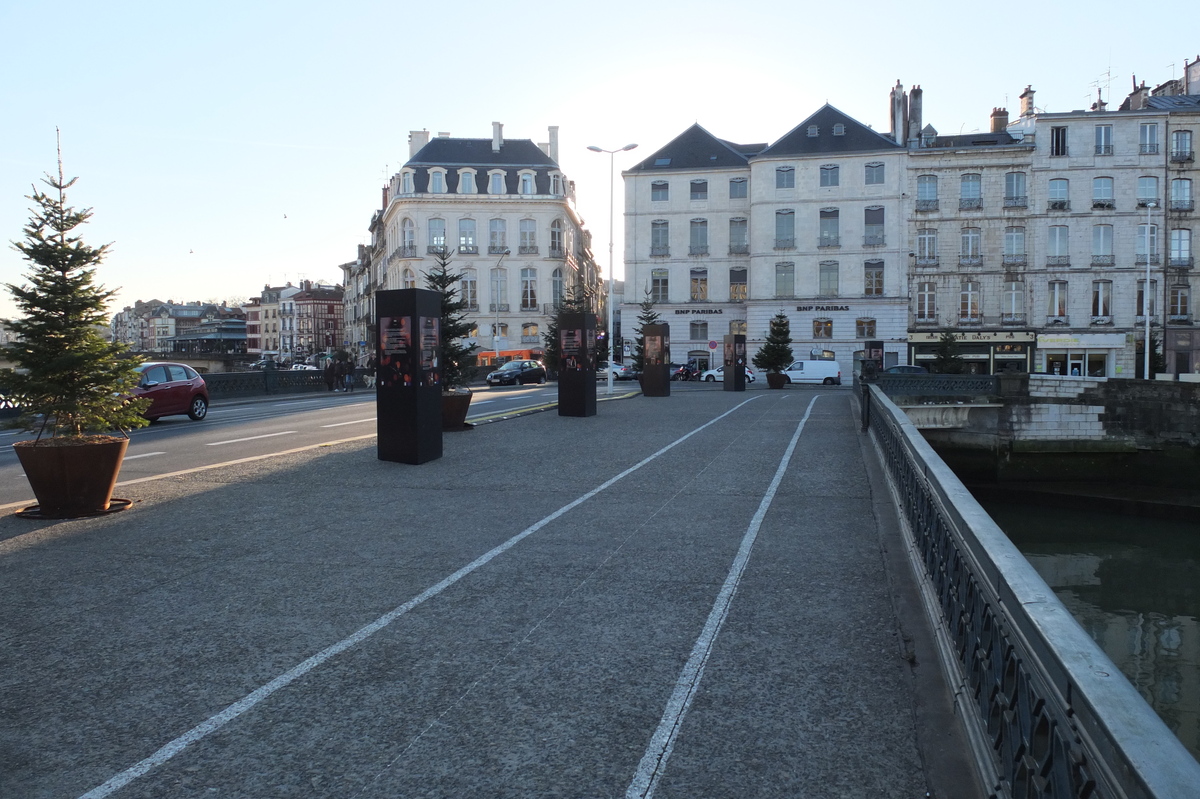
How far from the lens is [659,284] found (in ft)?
218

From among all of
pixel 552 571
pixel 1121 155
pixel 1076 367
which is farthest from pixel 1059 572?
pixel 1121 155

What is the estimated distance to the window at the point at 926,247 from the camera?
2362 inches

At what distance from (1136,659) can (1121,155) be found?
54239 mm

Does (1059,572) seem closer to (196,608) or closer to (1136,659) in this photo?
(1136,659)

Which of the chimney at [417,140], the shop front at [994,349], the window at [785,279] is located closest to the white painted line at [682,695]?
the shop front at [994,349]

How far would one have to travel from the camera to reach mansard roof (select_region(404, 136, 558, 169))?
76562 mm

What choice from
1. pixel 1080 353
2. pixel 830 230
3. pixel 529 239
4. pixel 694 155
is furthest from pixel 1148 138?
pixel 529 239

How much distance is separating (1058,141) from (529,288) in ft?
129

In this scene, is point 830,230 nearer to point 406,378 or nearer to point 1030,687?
point 406,378

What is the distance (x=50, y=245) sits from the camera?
29.5 ft

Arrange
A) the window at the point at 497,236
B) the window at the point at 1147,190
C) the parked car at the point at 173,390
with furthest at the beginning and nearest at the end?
the window at the point at 497,236 → the window at the point at 1147,190 → the parked car at the point at 173,390

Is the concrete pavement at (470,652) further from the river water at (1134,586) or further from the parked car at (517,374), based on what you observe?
the parked car at (517,374)

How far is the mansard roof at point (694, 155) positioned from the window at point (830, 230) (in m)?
6.89

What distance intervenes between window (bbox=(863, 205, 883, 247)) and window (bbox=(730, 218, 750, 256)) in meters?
7.95
